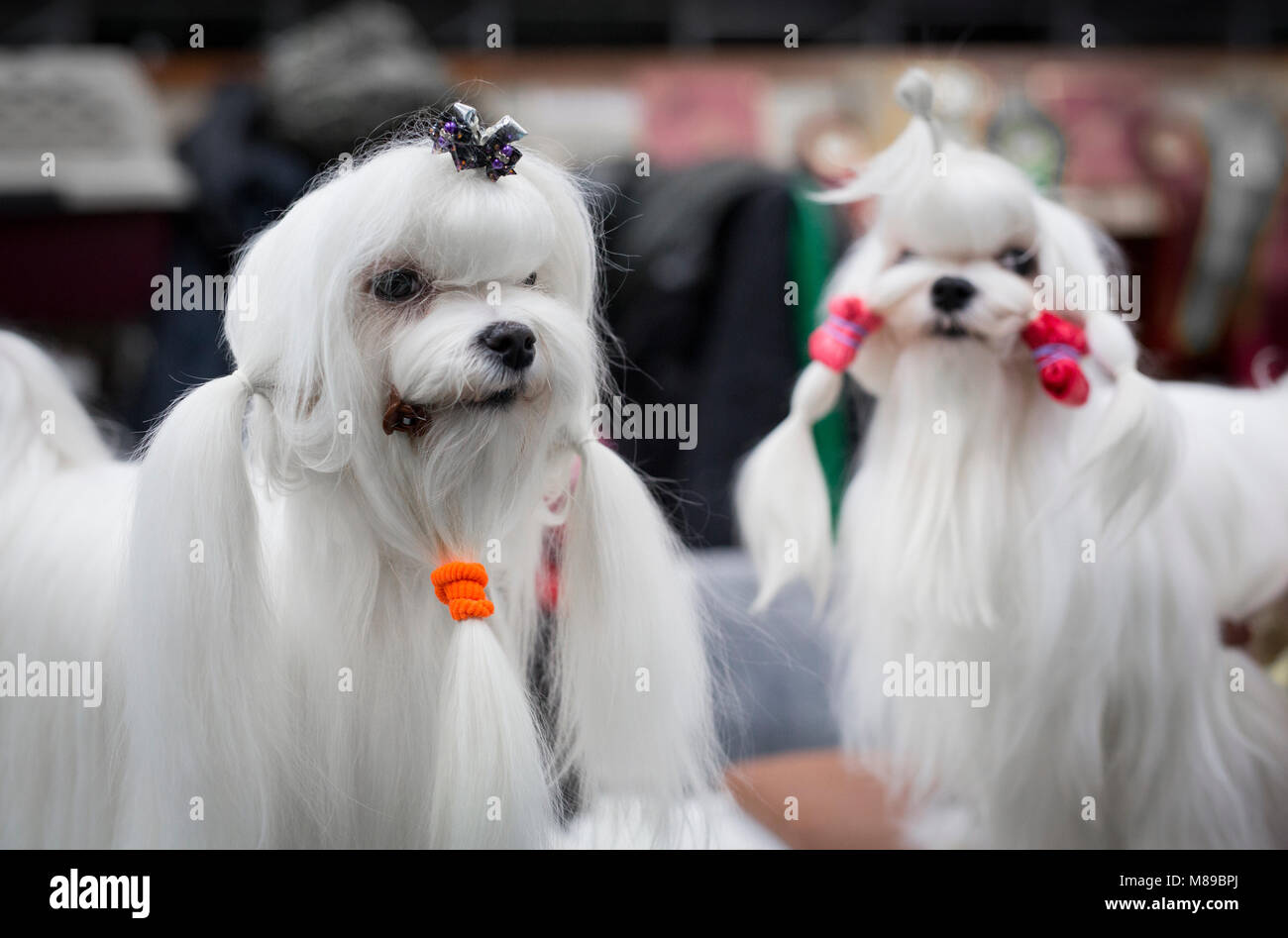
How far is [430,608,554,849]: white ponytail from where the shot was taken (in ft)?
2.86

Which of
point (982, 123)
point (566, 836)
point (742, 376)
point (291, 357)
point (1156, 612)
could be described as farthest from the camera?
point (982, 123)

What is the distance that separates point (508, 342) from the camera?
33.0 inches

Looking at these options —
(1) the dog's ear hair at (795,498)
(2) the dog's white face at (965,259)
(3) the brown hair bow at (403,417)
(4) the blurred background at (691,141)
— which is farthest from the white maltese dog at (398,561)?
(4) the blurred background at (691,141)

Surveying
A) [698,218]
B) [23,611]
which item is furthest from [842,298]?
[698,218]

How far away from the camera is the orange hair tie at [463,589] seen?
2.92 feet

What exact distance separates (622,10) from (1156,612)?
1.82 m

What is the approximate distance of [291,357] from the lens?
2.83 ft

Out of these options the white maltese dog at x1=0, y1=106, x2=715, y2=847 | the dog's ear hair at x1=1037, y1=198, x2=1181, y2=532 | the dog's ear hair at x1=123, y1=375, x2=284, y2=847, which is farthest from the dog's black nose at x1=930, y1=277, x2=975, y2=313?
the dog's ear hair at x1=123, y1=375, x2=284, y2=847

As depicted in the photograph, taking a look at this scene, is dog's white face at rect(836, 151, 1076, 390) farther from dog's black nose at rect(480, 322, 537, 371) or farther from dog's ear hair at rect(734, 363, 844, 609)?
dog's black nose at rect(480, 322, 537, 371)

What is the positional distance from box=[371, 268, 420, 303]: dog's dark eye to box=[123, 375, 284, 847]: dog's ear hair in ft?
0.43

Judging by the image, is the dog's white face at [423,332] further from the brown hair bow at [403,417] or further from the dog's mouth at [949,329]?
the dog's mouth at [949,329]

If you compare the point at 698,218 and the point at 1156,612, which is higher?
the point at 698,218

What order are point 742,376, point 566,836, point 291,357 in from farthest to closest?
point 742,376 → point 566,836 → point 291,357
